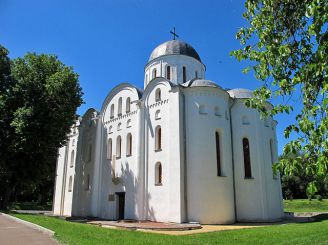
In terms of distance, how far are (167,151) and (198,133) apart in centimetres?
247

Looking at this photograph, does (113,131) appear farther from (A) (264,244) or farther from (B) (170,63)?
(A) (264,244)

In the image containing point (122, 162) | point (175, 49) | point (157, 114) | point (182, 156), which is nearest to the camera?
point (182, 156)

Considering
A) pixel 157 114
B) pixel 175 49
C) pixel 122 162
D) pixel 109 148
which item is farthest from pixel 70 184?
pixel 175 49

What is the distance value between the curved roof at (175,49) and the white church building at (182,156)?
55 cm

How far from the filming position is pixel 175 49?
27.9 meters

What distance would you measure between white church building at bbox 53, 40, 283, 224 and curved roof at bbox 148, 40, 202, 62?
55 cm

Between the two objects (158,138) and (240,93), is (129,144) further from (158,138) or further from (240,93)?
(240,93)

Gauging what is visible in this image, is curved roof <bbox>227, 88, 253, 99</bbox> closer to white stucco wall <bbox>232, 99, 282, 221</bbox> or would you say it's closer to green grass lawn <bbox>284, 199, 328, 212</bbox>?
white stucco wall <bbox>232, 99, 282, 221</bbox>

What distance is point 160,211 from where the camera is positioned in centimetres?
2028

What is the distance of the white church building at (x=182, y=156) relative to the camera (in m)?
20.0

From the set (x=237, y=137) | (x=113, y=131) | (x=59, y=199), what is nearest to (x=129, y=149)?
(x=113, y=131)

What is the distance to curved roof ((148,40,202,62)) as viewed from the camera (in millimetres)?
27875

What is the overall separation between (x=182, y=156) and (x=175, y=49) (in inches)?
463

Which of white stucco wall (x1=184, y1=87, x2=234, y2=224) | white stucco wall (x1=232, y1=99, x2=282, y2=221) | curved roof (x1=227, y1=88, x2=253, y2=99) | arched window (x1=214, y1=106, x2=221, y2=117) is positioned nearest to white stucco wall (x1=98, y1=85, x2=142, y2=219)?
white stucco wall (x1=184, y1=87, x2=234, y2=224)
